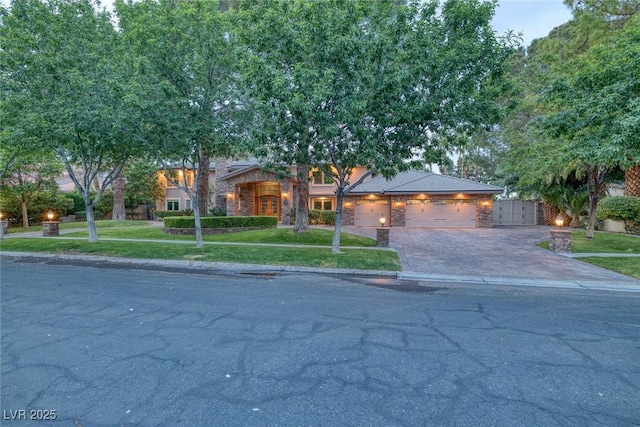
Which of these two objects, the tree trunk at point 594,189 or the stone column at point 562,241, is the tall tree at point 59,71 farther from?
the tree trunk at point 594,189

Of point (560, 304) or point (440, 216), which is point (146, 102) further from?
point (440, 216)

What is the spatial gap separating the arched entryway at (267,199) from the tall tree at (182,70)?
15.1m

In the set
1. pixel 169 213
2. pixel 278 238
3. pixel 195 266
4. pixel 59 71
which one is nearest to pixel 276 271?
pixel 195 266

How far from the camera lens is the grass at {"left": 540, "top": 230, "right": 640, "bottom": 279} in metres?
9.84

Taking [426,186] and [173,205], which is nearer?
[426,186]

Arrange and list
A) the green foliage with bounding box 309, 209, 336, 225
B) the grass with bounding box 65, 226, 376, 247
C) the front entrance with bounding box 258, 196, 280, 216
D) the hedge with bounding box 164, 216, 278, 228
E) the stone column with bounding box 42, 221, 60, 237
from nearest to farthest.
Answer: the grass with bounding box 65, 226, 376, 247, the stone column with bounding box 42, 221, 60, 237, the hedge with bounding box 164, 216, 278, 228, the green foliage with bounding box 309, 209, 336, 225, the front entrance with bounding box 258, 196, 280, 216

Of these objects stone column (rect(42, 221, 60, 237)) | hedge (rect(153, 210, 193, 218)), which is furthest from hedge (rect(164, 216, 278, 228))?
hedge (rect(153, 210, 193, 218))

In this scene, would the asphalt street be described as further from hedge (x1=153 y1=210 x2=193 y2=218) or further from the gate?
→ hedge (x1=153 y1=210 x2=193 y2=218)

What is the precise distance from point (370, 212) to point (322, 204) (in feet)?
14.2

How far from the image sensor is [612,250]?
513 inches

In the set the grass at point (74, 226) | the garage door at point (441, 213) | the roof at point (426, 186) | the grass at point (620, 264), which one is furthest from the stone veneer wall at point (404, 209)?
the grass at point (74, 226)

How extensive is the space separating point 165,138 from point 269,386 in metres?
11.4

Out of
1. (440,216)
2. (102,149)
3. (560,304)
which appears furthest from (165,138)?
(440,216)

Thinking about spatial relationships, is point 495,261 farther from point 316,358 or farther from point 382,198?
point 382,198
